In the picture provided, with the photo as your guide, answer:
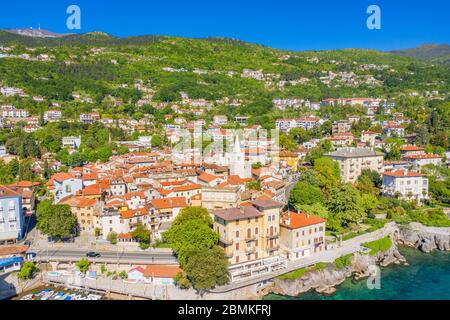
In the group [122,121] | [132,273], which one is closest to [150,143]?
[122,121]

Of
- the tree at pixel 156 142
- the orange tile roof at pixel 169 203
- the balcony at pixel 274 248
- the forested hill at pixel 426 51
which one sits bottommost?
the balcony at pixel 274 248

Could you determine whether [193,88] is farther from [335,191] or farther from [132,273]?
[132,273]

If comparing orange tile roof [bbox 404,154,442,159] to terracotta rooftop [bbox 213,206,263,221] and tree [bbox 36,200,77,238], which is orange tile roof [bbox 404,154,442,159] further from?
tree [bbox 36,200,77,238]

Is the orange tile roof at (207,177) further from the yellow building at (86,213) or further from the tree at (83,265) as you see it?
the tree at (83,265)

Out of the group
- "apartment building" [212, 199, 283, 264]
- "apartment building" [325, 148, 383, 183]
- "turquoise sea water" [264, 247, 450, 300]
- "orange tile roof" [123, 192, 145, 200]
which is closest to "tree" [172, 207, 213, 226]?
"apartment building" [212, 199, 283, 264]

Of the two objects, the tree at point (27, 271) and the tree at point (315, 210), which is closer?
the tree at point (27, 271)

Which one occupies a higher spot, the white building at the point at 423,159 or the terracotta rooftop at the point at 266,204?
the white building at the point at 423,159

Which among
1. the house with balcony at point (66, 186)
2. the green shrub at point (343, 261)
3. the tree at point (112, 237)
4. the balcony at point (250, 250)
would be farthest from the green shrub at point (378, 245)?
the house with balcony at point (66, 186)
